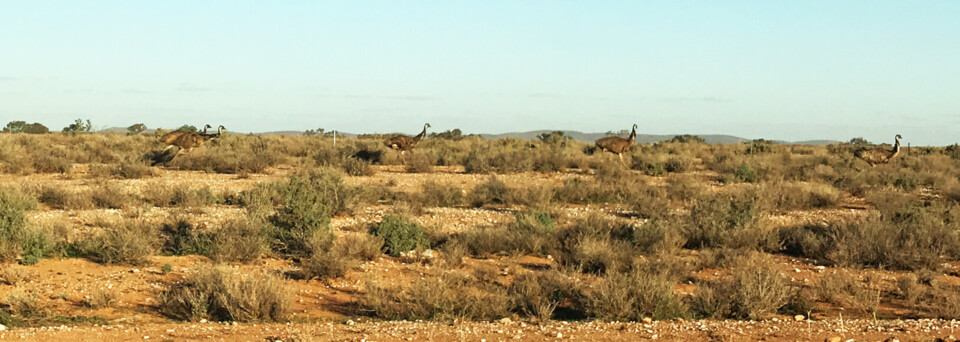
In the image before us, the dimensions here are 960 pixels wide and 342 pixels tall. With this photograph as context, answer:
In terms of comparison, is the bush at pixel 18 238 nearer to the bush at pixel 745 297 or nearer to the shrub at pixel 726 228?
the bush at pixel 745 297

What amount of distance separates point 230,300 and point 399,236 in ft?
15.1

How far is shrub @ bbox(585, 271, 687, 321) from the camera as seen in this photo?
9.68m

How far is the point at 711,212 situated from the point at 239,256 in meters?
8.20

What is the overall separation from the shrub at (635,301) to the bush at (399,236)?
14.8 feet

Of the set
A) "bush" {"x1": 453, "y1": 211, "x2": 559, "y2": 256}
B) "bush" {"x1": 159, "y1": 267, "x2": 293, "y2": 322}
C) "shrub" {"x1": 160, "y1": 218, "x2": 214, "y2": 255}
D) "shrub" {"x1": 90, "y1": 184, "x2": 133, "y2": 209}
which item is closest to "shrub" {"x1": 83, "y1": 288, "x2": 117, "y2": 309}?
"bush" {"x1": 159, "y1": 267, "x2": 293, "y2": 322}

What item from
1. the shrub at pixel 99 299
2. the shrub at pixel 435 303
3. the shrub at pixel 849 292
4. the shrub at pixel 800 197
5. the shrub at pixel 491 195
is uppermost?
the shrub at pixel 800 197

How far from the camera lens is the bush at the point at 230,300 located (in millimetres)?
9578

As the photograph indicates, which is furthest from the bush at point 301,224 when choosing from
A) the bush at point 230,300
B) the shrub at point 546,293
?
the shrub at point 546,293

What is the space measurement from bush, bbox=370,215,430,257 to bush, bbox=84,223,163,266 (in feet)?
11.7

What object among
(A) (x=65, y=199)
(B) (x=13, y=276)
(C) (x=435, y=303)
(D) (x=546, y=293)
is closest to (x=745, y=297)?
(D) (x=546, y=293)

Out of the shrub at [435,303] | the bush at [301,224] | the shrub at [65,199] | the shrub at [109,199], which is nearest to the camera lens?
the shrub at [435,303]

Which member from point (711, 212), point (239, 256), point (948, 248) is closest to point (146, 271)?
point (239, 256)

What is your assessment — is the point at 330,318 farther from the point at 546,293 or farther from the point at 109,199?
the point at 109,199

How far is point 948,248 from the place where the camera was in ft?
45.7
